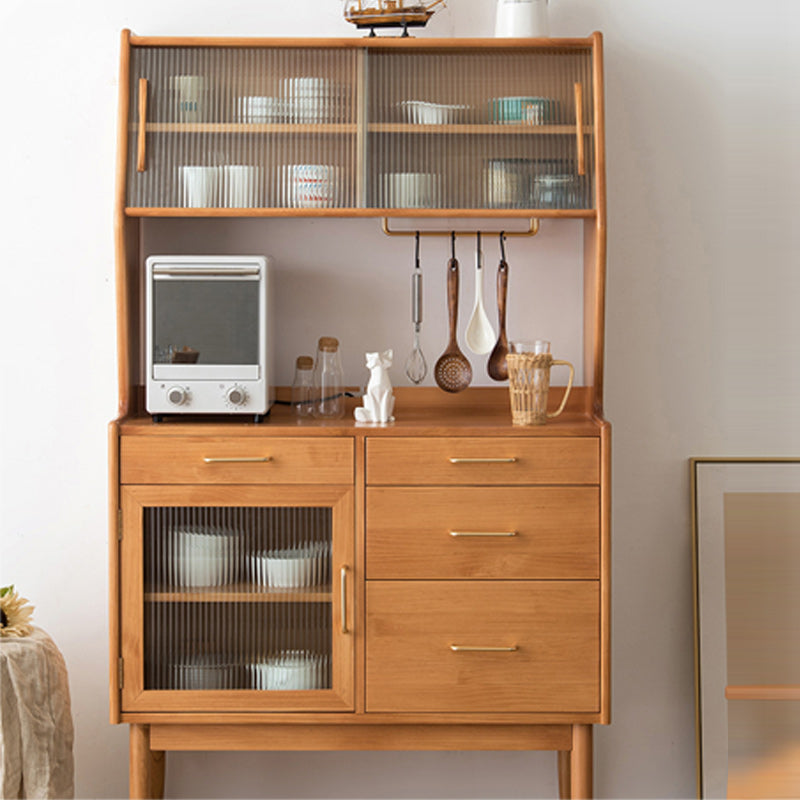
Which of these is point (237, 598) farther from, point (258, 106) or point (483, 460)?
point (258, 106)

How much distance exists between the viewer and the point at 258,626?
6.91 feet

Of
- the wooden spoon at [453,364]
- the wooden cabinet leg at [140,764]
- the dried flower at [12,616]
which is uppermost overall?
the wooden spoon at [453,364]

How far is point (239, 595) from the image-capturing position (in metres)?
2.11

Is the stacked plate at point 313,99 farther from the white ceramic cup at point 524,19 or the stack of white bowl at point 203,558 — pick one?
the stack of white bowl at point 203,558

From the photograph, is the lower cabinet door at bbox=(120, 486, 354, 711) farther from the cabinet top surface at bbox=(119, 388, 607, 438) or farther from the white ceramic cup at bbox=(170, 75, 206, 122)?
the white ceramic cup at bbox=(170, 75, 206, 122)

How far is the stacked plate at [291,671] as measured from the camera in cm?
209

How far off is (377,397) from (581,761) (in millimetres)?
953

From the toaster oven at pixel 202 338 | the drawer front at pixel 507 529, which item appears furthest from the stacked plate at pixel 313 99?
the drawer front at pixel 507 529

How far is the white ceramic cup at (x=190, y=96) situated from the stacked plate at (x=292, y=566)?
103 cm

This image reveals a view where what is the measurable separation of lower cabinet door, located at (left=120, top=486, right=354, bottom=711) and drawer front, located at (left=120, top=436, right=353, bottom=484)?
0.03 meters

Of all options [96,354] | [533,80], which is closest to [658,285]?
[533,80]

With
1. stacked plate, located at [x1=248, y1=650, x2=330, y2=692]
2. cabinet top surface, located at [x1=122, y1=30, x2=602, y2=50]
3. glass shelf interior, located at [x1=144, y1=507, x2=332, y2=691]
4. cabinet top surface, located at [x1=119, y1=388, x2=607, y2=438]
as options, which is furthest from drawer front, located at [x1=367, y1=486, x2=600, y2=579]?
cabinet top surface, located at [x1=122, y1=30, x2=602, y2=50]

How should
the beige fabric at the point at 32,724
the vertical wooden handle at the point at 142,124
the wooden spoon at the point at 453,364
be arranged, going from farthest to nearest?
the wooden spoon at the point at 453,364 → the vertical wooden handle at the point at 142,124 → the beige fabric at the point at 32,724

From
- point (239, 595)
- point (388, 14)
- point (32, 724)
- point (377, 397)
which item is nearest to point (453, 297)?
point (377, 397)
